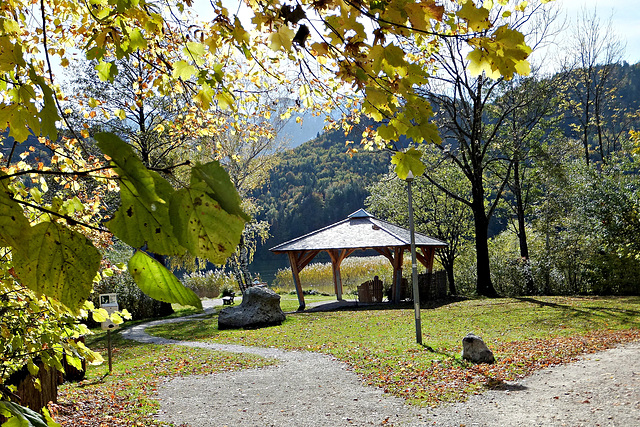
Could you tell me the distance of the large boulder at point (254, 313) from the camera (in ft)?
42.3

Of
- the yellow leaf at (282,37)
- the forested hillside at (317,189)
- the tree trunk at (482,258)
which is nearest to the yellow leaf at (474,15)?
the yellow leaf at (282,37)

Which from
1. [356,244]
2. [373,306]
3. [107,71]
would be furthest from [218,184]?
[373,306]

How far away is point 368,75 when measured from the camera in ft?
6.05

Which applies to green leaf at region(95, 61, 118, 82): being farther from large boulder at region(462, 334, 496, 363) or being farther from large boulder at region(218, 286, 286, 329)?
large boulder at region(218, 286, 286, 329)

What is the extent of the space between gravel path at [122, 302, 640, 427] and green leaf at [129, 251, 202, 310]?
16.5 feet

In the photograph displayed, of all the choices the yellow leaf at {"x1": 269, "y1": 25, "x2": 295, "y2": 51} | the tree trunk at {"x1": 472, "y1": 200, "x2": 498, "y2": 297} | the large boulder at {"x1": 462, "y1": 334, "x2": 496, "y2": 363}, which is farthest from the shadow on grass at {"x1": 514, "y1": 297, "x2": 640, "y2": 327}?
the yellow leaf at {"x1": 269, "y1": 25, "x2": 295, "y2": 51}

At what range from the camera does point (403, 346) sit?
8844 mm

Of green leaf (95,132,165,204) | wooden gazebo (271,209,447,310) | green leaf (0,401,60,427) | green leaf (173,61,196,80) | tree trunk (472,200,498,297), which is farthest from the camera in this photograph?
tree trunk (472,200,498,297)

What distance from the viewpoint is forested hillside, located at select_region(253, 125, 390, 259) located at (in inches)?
2630

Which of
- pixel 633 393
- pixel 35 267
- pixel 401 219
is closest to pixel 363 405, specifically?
pixel 633 393

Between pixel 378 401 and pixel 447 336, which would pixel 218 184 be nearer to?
pixel 378 401

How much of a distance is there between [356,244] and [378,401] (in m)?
11.2

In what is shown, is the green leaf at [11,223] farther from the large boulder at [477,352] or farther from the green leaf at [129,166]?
the large boulder at [477,352]

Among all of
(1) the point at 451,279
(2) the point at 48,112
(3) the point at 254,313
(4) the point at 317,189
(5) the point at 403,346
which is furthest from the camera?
(4) the point at 317,189
